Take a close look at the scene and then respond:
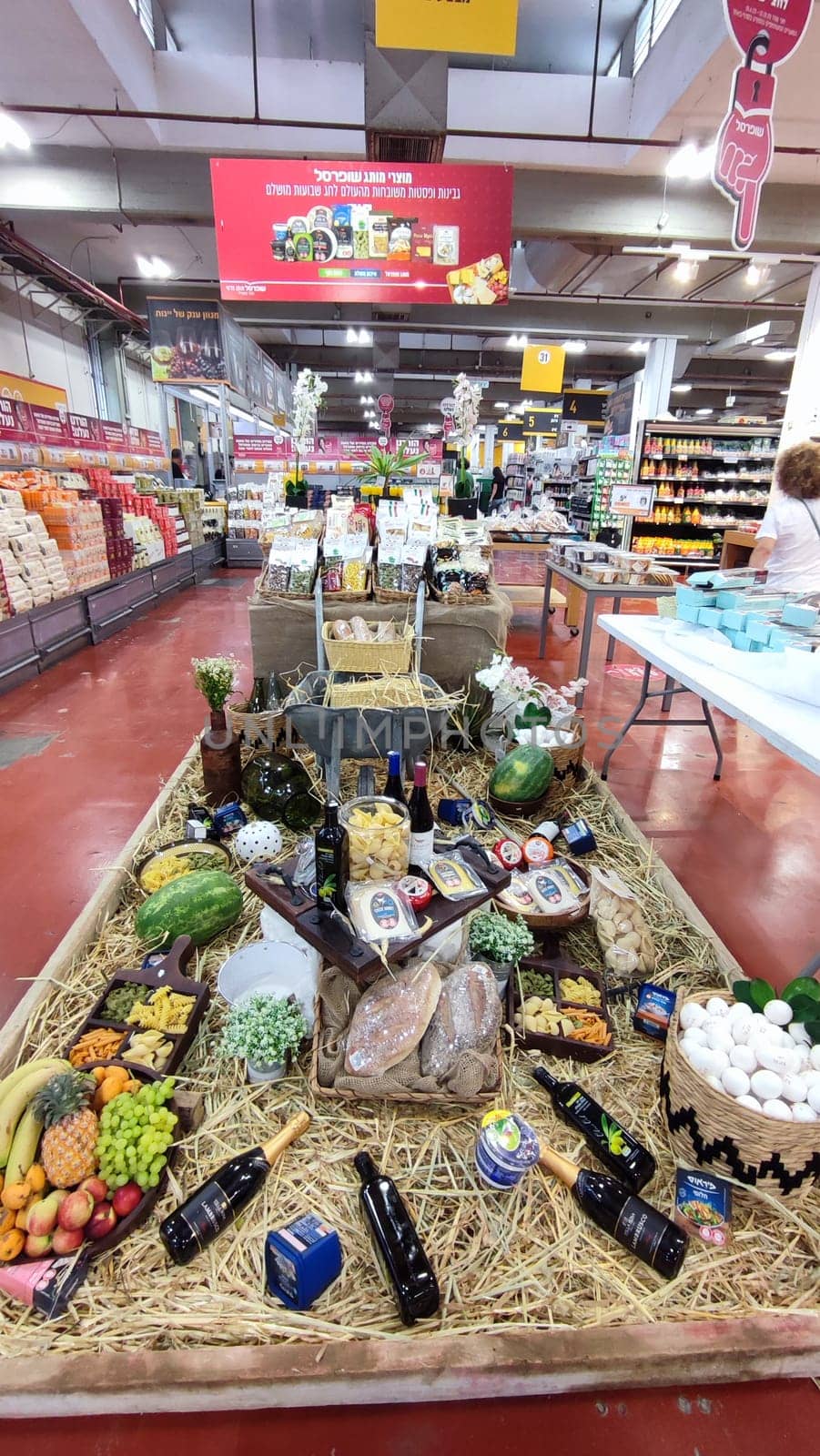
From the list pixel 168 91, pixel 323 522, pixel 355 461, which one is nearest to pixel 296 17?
pixel 168 91

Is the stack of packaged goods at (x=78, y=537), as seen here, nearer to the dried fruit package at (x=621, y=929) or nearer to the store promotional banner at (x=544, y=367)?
the dried fruit package at (x=621, y=929)

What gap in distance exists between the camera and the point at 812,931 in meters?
2.64

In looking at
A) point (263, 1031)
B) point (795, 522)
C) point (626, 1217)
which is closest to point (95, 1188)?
point (263, 1031)

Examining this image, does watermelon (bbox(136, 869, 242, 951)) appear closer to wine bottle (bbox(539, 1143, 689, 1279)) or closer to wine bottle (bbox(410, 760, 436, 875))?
wine bottle (bbox(410, 760, 436, 875))

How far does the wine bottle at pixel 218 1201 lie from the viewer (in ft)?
4.53

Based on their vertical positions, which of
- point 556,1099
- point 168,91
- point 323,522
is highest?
point 168,91

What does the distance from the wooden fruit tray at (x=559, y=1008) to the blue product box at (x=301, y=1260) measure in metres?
0.75

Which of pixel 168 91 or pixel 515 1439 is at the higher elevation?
pixel 168 91

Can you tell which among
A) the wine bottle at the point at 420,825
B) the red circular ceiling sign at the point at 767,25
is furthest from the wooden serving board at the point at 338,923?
the red circular ceiling sign at the point at 767,25

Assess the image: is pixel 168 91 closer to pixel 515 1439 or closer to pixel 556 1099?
pixel 556 1099

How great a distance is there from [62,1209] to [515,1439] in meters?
0.98

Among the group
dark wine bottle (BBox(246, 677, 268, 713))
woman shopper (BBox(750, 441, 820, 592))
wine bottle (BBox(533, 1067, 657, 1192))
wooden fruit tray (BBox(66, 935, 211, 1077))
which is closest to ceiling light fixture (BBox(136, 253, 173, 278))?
dark wine bottle (BBox(246, 677, 268, 713))

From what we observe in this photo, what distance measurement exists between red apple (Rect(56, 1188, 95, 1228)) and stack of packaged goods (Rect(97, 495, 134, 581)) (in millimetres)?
7210

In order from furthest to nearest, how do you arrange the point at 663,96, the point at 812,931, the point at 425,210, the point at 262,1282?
the point at 663,96 < the point at 425,210 < the point at 812,931 < the point at 262,1282
